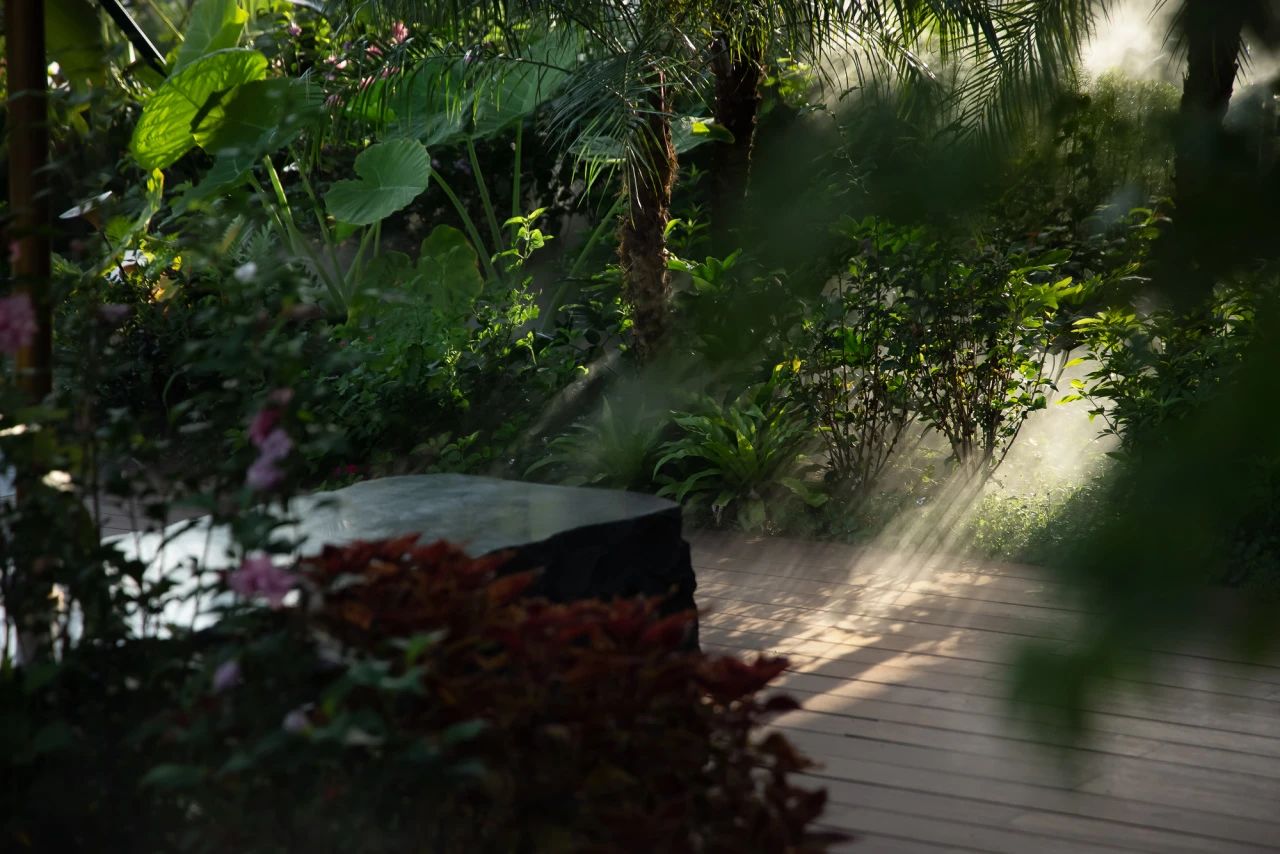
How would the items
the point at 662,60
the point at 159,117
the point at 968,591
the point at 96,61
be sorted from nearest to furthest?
1. the point at 96,61
2. the point at 968,591
3. the point at 662,60
4. the point at 159,117

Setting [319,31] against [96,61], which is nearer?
[96,61]

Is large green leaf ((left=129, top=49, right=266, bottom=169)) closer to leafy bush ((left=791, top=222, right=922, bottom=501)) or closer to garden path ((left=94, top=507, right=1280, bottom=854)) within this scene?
leafy bush ((left=791, top=222, right=922, bottom=501))

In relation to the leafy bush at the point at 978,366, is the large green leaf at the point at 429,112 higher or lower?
higher

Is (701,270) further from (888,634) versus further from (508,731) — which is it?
(888,634)

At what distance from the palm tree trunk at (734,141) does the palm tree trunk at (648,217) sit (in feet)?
10.4

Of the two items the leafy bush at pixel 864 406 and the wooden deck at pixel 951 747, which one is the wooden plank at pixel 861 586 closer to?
the wooden deck at pixel 951 747

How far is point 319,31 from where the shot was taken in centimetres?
842

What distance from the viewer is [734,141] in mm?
1160

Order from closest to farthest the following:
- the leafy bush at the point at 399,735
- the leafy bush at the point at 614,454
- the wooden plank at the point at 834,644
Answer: the leafy bush at the point at 399,735 → the wooden plank at the point at 834,644 → the leafy bush at the point at 614,454

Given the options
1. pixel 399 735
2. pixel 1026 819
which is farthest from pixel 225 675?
pixel 1026 819

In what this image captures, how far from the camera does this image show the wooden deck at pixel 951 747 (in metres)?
2.60

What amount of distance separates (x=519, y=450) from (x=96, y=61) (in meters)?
3.88

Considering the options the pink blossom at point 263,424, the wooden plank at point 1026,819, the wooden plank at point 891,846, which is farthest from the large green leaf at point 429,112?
the pink blossom at point 263,424

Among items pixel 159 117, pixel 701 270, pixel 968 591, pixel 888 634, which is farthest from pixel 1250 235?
pixel 159 117
